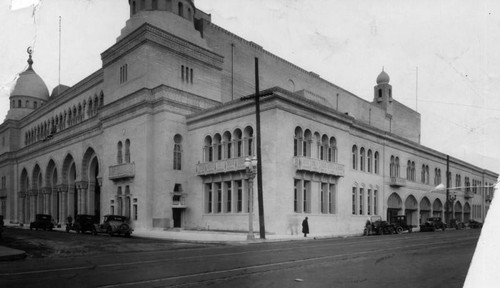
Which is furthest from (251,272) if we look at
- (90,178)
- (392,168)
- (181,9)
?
(392,168)

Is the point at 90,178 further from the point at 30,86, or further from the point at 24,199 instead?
A: the point at 30,86

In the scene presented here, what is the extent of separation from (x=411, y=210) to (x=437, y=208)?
295 inches

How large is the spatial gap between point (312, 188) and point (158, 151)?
41.6 ft

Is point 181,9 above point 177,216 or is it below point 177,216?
above

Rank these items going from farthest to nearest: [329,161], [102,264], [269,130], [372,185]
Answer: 1. [372,185]
2. [329,161]
3. [269,130]
4. [102,264]

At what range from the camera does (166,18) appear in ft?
132

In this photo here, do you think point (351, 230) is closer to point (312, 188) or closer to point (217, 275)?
point (312, 188)

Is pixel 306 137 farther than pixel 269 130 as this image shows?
Yes

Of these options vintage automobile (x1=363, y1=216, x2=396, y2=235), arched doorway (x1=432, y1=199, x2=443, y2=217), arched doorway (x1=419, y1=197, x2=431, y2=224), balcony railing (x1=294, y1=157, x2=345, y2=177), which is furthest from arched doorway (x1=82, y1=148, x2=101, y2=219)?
arched doorway (x1=432, y1=199, x2=443, y2=217)

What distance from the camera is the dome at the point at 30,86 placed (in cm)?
6969

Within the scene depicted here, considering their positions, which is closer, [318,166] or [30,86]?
[318,166]

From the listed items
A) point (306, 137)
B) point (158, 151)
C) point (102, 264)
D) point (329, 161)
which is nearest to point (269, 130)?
point (306, 137)

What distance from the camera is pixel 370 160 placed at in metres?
43.4

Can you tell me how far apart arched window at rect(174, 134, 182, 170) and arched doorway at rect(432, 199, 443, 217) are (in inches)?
1372
